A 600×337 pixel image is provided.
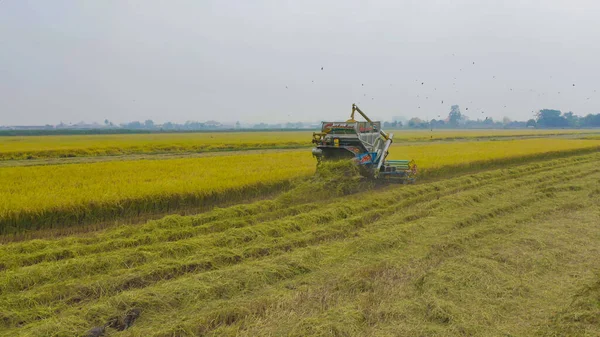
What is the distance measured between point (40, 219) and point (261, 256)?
467cm

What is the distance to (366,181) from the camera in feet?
35.7

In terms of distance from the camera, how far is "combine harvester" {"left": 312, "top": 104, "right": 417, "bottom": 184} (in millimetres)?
9945

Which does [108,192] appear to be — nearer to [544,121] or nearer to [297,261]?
[297,261]

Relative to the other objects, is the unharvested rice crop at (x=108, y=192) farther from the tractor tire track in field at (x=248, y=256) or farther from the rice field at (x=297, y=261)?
the tractor tire track in field at (x=248, y=256)

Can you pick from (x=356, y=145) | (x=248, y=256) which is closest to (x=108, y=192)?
(x=248, y=256)

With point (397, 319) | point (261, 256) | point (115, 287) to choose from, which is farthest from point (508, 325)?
point (115, 287)

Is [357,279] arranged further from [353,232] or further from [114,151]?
[114,151]

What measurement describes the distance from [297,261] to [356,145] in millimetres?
5550

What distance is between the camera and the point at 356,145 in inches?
396

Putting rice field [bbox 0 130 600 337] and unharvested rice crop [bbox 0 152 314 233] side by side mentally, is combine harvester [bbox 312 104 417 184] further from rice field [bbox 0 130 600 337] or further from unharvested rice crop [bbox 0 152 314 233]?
unharvested rice crop [bbox 0 152 314 233]

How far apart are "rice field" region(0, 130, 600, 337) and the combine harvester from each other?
528 mm

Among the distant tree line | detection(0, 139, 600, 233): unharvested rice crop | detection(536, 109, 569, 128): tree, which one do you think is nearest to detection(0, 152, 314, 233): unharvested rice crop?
detection(0, 139, 600, 233): unharvested rice crop

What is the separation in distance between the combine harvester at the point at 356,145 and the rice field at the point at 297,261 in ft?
1.73

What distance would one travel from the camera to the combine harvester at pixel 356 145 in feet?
32.6
